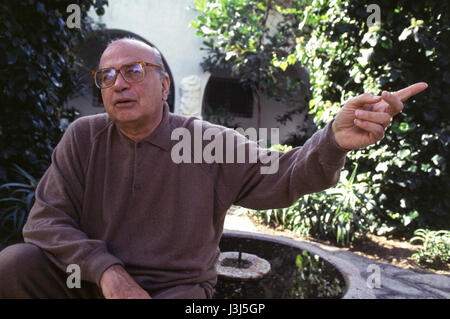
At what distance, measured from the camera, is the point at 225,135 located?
1.60 metres

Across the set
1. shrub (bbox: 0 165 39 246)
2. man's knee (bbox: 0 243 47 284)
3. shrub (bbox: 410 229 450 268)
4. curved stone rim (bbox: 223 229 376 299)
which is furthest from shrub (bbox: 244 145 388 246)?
man's knee (bbox: 0 243 47 284)

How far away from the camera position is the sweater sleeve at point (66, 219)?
4.42 feet

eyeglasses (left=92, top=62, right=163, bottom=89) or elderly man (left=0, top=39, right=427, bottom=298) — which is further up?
eyeglasses (left=92, top=62, right=163, bottom=89)

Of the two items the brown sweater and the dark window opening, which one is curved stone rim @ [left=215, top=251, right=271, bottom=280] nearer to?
the brown sweater

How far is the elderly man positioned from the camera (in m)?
1.33

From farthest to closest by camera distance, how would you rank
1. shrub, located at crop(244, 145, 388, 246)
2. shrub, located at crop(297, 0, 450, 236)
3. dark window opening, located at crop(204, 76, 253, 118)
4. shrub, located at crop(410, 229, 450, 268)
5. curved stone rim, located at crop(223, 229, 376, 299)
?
1. dark window opening, located at crop(204, 76, 253, 118)
2. shrub, located at crop(244, 145, 388, 246)
3. shrub, located at crop(297, 0, 450, 236)
4. shrub, located at crop(410, 229, 450, 268)
5. curved stone rim, located at crop(223, 229, 376, 299)

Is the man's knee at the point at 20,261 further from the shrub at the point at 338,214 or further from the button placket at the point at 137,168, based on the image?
the shrub at the point at 338,214

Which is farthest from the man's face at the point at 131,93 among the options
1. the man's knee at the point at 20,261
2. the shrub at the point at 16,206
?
the shrub at the point at 16,206

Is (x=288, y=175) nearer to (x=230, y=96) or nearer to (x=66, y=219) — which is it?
(x=66, y=219)

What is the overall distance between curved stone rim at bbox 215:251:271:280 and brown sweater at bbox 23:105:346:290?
2.85ft

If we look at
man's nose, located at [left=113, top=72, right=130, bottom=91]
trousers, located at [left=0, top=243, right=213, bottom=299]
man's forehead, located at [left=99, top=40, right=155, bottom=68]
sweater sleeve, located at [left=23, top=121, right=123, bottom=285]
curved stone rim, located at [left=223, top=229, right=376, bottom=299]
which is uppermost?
man's forehead, located at [left=99, top=40, right=155, bottom=68]

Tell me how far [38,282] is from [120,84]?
34.3 inches

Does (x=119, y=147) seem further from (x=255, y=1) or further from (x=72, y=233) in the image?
(x=255, y=1)

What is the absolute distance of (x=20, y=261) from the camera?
1.34 meters
